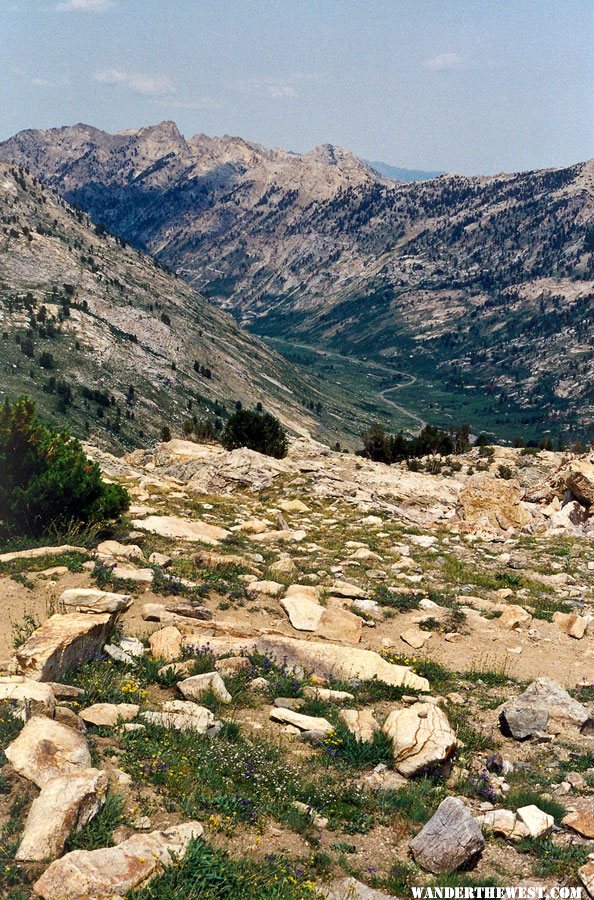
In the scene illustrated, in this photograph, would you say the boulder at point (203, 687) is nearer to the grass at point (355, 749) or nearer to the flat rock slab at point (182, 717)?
the flat rock slab at point (182, 717)

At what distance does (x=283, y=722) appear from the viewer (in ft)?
33.7

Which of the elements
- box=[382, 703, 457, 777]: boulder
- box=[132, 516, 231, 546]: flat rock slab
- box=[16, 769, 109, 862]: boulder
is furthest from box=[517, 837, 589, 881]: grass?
box=[132, 516, 231, 546]: flat rock slab

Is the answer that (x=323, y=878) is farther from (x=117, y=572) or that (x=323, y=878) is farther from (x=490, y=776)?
(x=117, y=572)

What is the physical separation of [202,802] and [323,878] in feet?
5.86

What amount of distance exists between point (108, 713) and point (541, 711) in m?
8.02

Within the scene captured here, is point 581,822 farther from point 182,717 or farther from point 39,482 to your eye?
point 39,482

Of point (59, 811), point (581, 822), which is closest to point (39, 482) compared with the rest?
point (59, 811)

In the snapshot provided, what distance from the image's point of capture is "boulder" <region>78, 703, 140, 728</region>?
880 cm

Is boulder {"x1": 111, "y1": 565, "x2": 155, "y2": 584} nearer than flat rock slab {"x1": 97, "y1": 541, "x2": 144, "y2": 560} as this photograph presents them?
Yes

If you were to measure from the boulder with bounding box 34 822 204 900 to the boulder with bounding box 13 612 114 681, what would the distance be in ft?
12.6

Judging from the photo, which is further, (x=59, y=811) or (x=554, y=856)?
(x=554, y=856)

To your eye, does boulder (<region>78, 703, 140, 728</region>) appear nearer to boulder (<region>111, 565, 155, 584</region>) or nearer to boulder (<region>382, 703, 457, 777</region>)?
boulder (<region>382, 703, 457, 777</region>)

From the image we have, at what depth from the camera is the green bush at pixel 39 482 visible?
57.8 feet

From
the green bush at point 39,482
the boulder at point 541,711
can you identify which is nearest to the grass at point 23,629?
the green bush at point 39,482
